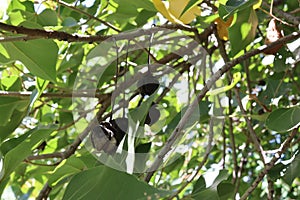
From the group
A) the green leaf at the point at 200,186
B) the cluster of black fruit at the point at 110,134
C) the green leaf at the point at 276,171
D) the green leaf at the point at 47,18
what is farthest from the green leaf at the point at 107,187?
the green leaf at the point at 47,18

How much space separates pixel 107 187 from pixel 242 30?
0.35m

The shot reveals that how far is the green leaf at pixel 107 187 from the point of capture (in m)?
0.56

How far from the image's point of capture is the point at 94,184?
1.86ft

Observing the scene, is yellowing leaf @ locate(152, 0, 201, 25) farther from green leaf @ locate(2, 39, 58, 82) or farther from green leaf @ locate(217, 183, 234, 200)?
green leaf @ locate(217, 183, 234, 200)

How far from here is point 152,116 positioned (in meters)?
0.76

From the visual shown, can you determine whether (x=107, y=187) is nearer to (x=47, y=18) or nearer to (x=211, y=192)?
(x=211, y=192)

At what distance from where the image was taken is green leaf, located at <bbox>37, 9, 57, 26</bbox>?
0.90 metres

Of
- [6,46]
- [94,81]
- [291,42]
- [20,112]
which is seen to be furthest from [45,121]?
[291,42]

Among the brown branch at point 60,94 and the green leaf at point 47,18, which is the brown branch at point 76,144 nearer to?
the brown branch at point 60,94

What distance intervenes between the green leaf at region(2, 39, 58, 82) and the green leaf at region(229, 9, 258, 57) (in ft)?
0.85

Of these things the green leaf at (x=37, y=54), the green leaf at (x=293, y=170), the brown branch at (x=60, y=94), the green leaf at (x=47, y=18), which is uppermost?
the green leaf at (x=47, y=18)

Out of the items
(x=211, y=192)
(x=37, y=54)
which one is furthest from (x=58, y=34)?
(x=211, y=192)

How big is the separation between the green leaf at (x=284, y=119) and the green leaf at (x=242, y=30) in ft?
0.37

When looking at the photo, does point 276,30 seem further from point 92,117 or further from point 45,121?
point 45,121
